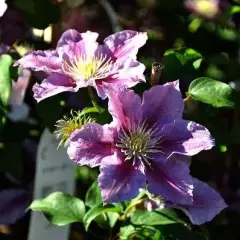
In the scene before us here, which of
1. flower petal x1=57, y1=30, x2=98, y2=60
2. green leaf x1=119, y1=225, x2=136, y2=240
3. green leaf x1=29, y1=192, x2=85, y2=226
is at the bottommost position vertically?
green leaf x1=119, y1=225, x2=136, y2=240

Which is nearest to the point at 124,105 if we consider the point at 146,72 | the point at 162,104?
the point at 162,104

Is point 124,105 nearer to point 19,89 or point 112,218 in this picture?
point 112,218

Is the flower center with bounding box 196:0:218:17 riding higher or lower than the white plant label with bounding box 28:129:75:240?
higher

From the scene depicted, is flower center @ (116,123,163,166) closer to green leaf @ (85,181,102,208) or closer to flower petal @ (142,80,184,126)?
flower petal @ (142,80,184,126)

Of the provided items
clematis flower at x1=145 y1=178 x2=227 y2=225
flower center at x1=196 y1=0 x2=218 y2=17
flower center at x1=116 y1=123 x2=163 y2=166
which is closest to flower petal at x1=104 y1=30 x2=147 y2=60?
flower center at x1=116 y1=123 x2=163 y2=166

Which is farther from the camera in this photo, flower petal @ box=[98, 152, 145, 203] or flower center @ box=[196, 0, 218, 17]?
flower center @ box=[196, 0, 218, 17]

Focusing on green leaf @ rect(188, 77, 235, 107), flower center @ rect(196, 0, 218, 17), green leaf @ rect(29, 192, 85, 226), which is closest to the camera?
green leaf @ rect(188, 77, 235, 107)

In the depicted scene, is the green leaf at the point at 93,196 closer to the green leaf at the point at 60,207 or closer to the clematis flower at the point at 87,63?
the green leaf at the point at 60,207

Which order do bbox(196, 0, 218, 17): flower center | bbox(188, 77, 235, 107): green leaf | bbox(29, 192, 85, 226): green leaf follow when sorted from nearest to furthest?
bbox(188, 77, 235, 107): green leaf
bbox(29, 192, 85, 226): green leaf
bbox(196, 0, 218, 17): flower center
